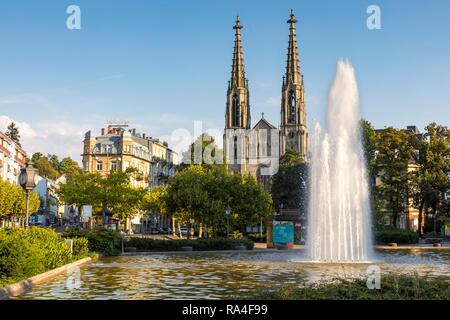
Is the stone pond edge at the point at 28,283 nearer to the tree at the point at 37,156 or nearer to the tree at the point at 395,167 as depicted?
the tree at the point at 395,167

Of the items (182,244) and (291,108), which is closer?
(182,244)

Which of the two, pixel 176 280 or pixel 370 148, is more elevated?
pixel 370 148

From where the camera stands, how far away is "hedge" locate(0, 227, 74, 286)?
18.9m

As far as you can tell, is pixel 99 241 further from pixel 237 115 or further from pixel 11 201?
pixel 237 115

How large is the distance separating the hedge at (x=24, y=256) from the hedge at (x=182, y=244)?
58.6ft

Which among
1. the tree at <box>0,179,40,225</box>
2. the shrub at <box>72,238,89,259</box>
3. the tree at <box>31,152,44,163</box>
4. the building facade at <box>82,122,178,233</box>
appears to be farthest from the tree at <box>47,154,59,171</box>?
the shrub at <box>72,238,89,259</box>

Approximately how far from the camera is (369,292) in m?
14.3

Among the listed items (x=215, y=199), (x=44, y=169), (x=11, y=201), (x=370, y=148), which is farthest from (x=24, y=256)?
(x=44, y=169)

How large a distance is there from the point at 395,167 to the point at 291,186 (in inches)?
986

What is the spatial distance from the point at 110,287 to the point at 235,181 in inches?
1509

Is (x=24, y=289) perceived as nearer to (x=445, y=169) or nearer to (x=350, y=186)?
(x=350, y=186)

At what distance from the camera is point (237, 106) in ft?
444

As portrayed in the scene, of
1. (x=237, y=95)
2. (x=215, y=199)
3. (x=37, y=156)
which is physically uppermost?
(x=237, y=95)

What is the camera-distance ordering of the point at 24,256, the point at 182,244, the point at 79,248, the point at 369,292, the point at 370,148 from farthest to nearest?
the point at 370,148 → the point at 182,244 → the point at 79,248 → the point at 24,256 → the point at 369,292
